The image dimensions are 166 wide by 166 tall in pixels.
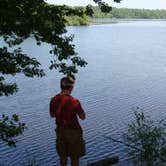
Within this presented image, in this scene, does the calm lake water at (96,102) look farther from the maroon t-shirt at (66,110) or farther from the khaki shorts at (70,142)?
the maroon t-shirt at (66,110)

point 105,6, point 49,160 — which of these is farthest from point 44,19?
point 49,160

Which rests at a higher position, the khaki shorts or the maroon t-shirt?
the maroon t-shirt

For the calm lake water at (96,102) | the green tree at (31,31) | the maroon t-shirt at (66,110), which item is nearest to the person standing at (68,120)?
the maroon t-shirt at (66,110)

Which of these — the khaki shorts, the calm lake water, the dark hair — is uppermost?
the dark hair

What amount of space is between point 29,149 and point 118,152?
4110 mm

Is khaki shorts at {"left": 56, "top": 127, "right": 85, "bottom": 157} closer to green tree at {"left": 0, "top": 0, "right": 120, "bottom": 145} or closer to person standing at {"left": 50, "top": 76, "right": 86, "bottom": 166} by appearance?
person standing at {"left": 50, "top": 76, "right": 86, "bottom": 166}

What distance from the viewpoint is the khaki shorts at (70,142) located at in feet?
26.0

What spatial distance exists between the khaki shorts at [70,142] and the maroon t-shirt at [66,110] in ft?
0.39

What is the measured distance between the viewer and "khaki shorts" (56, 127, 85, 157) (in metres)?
7.92

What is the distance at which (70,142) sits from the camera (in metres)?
8.02

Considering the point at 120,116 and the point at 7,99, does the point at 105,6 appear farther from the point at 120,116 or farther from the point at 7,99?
the point at 7,99

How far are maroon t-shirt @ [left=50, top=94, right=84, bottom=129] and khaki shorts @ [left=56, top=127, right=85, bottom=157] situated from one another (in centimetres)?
12

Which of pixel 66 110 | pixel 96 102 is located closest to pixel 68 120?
pixel 66 110

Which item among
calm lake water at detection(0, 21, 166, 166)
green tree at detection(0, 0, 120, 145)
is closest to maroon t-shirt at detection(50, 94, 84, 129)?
green tree at detection(0, 0, 120, 145)
